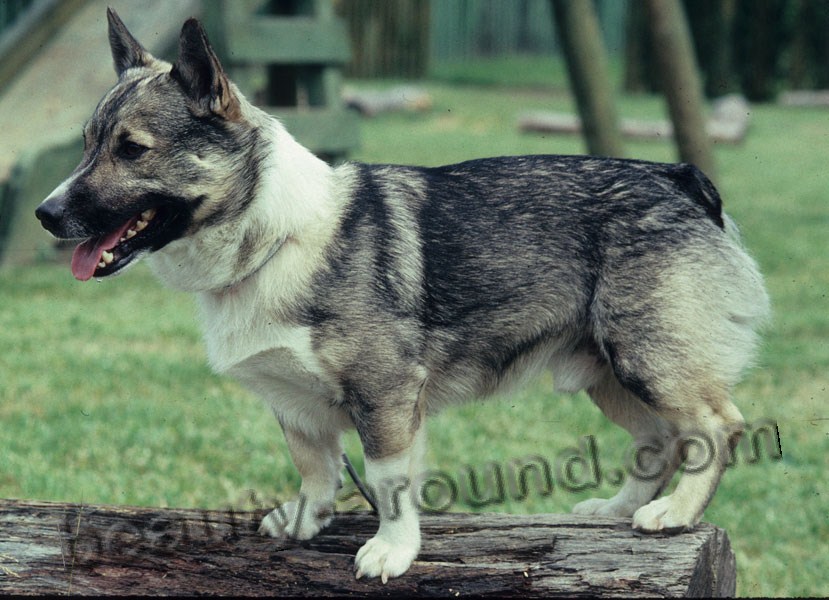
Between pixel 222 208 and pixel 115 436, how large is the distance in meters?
2.40

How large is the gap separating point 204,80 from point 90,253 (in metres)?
0.58

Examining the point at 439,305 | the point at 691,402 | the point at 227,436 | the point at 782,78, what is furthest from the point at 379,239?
the point at 782,78

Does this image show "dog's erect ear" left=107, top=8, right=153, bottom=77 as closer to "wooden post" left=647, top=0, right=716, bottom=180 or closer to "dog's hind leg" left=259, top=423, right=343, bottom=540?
"dog's hind leg" left=259, top=423, right=343, bottom=540

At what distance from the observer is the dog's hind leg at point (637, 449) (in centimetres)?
363

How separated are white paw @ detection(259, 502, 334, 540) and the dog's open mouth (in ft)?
3.27

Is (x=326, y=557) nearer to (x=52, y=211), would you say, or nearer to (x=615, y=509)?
(x=615, y=509)

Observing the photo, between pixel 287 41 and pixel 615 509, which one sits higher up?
pixel 615 509

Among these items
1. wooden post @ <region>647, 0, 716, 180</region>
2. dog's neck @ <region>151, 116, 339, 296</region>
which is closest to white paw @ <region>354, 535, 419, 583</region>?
dog's neck @ <region>151, 116, 339, 296</region>

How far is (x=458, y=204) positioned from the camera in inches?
133

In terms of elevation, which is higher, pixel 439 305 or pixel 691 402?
pixel 439 305

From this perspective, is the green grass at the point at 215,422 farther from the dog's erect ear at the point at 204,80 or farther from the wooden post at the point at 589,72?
the wooden post at the point at 589,72

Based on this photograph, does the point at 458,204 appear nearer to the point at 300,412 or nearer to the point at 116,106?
the point at 300,412

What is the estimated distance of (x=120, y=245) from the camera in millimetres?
2900

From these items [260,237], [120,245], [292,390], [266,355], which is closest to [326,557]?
[292,390]
